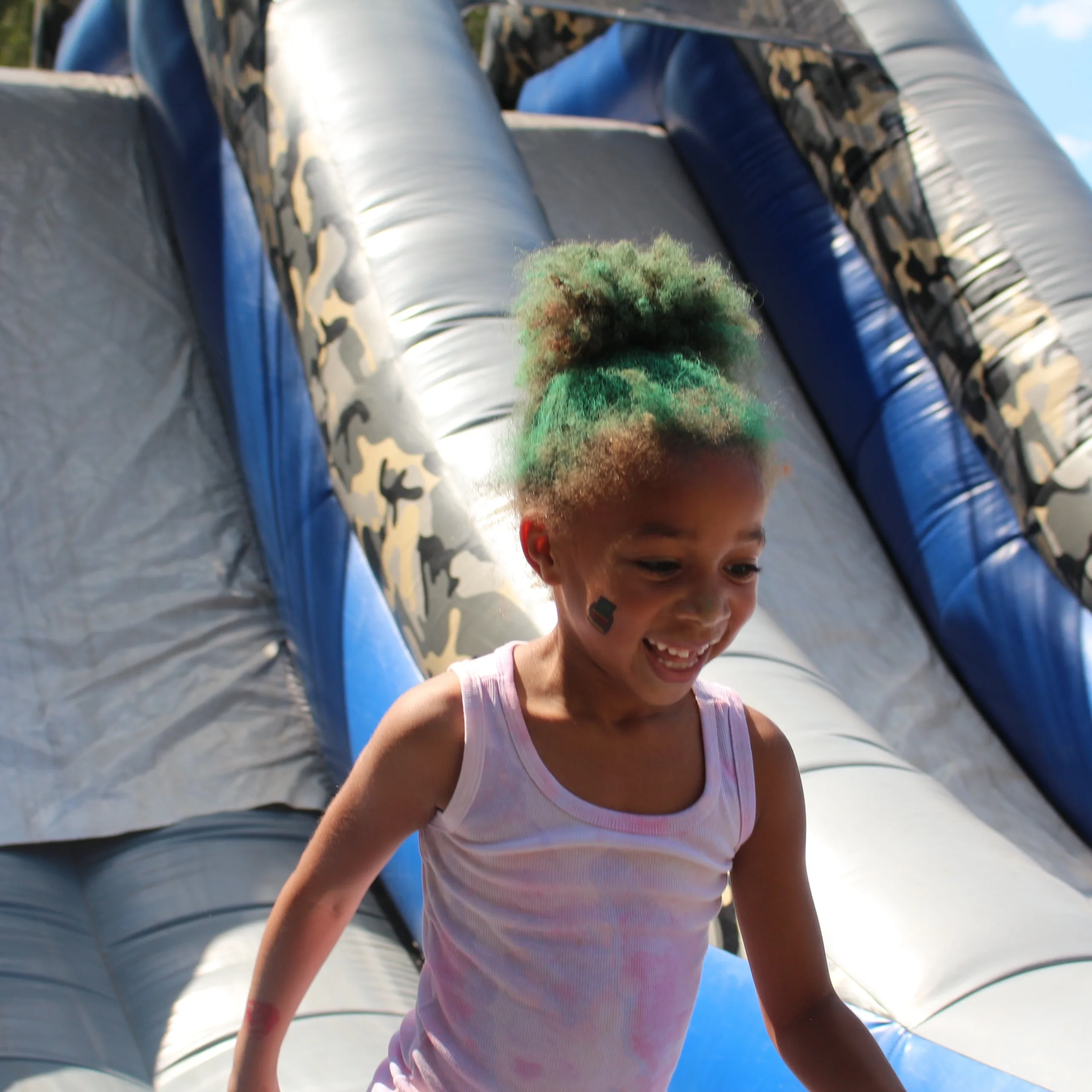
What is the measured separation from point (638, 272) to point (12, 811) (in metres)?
1.19

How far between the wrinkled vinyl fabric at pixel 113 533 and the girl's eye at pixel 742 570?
1.11 meters

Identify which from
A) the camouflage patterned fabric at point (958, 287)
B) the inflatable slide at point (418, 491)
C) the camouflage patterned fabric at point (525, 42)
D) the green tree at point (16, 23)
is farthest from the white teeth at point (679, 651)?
the green tree at point (16, 23)

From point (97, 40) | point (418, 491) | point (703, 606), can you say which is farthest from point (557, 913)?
point (97, 40)

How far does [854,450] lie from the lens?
2332 millimetres

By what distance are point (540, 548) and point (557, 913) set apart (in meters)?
0.19

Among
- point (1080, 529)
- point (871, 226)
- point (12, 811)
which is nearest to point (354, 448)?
point (12, 811)

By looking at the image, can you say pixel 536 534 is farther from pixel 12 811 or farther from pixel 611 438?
pixel 12 811

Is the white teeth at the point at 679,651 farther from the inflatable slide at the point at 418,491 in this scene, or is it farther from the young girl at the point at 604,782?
the inflatable slide at the point at 418,491

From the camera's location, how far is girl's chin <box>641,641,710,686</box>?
0.61 meters

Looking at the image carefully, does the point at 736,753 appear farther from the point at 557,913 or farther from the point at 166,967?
the point at 166,967

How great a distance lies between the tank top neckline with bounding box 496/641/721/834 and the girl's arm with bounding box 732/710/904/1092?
0.10 feet

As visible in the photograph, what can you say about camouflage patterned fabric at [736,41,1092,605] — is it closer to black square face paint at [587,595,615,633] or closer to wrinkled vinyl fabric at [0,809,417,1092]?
wrinkled vinyl fabric at [0,809,417,1092]

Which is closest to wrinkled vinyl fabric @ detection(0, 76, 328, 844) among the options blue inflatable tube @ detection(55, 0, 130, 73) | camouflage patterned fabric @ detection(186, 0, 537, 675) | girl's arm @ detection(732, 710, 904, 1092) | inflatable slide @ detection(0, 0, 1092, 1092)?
inflatable slide @ detection(0, 0, 1092, 1092)

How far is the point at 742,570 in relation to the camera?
0.62 m
